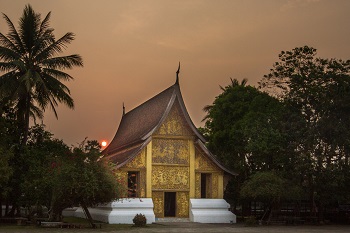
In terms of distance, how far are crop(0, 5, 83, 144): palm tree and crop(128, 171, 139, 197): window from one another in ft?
20.0

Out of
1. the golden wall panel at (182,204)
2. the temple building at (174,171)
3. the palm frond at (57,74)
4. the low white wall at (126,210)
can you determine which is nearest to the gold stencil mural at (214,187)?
the temple building at (174,171)

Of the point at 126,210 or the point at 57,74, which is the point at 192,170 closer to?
the point at 126,210

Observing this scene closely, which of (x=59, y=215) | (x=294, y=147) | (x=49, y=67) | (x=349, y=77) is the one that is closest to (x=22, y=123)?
(x=49, y=67)

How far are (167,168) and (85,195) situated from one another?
8808 millimetres

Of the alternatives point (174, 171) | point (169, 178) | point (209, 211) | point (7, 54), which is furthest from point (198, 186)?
point (7, 54)

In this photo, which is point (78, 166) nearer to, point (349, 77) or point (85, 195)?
point (85, 195)

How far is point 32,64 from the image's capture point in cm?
3469

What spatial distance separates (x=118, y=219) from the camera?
31.4 metres

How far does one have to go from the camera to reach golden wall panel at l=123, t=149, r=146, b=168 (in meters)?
33.0

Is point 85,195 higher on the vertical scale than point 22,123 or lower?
lower

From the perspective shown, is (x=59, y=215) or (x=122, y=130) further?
(x=122, y=130)

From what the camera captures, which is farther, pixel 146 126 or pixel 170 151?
pixel 146 126

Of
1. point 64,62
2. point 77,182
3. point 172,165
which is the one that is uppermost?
point 64,62

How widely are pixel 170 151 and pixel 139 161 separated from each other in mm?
2021
